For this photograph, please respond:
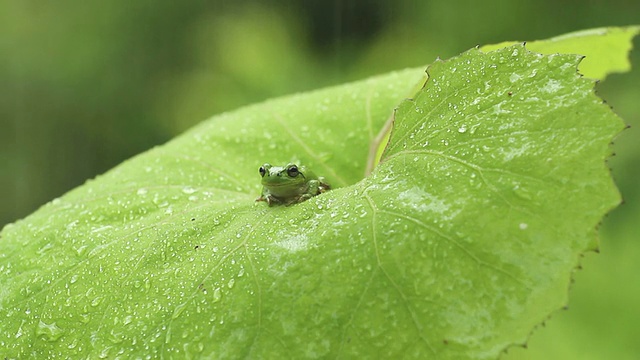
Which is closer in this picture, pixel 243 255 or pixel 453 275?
pixel 453 275

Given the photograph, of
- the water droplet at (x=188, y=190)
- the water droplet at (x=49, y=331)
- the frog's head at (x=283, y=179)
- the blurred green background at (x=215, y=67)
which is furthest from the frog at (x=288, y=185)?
the blurred green background at (x=215, y=67)

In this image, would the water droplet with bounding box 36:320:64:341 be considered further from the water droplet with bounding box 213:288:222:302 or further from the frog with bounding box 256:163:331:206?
the frog with bounding box 256:163:331:206

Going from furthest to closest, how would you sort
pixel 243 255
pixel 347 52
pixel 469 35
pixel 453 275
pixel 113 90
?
pixel 113 90
pixel 347 52
pixel 469 35
pixel 243 255
pixel 453 275

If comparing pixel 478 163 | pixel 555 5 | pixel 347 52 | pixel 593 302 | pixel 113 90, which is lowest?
pixel 593 302

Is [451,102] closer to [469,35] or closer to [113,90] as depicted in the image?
[469,35]

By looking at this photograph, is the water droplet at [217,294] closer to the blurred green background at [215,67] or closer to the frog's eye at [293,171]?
the frog's eye at [293,171]

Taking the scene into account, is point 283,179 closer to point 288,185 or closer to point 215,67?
point 288,185

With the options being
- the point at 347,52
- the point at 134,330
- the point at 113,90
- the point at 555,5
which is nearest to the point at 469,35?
the point at 555,5

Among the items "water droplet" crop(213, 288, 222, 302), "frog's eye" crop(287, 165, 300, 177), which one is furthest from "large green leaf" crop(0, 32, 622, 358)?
"frog's eye" crop(287, 165, 300, 177)
